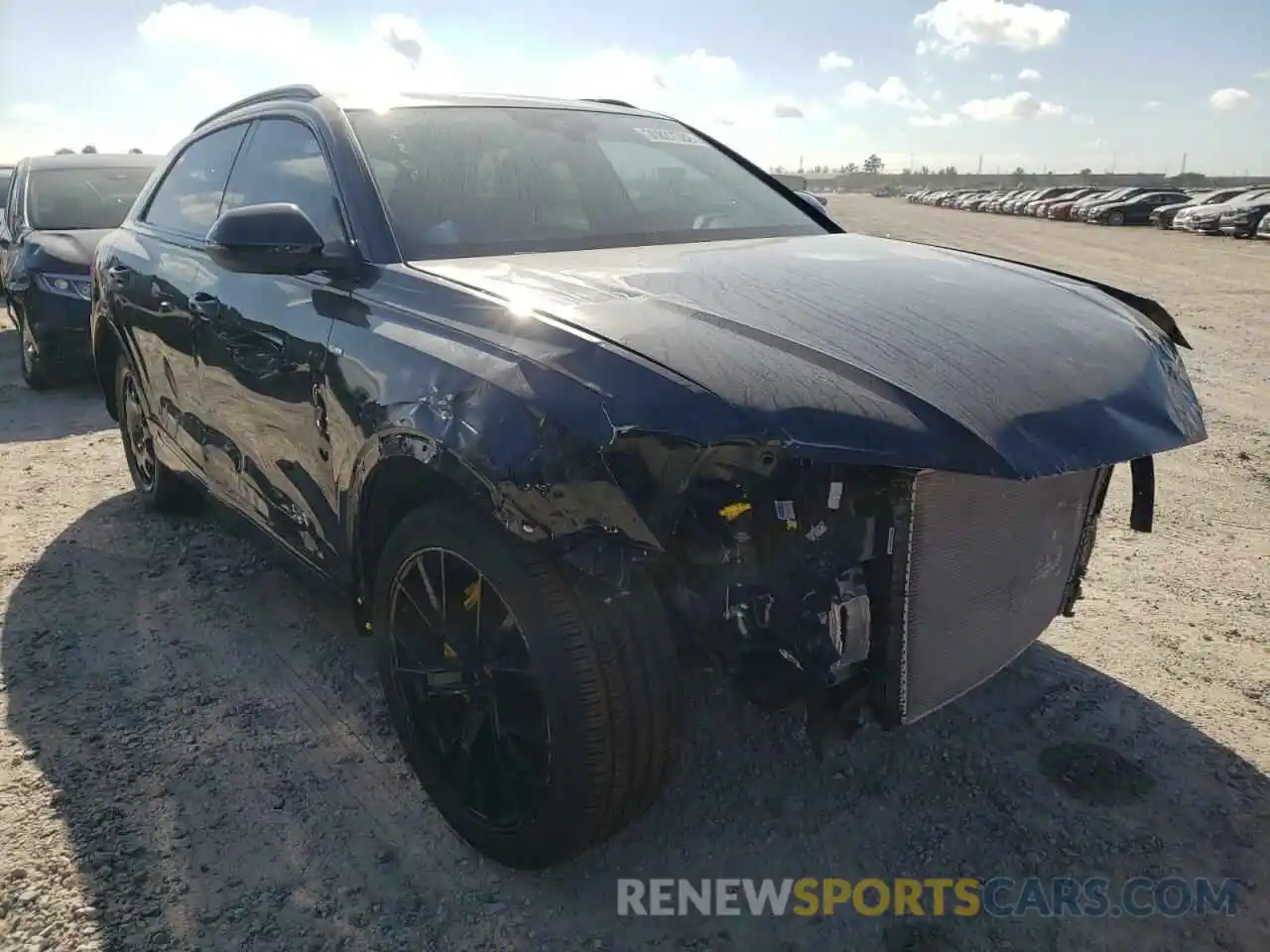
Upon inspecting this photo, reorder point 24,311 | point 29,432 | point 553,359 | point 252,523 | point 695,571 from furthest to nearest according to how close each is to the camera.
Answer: point 24,311, point 29,432, point 252,523, point 695,571, point 553,359

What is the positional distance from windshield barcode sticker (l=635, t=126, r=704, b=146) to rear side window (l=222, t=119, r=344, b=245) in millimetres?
1240

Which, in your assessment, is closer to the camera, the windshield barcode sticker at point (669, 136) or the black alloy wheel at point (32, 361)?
the windshield barcode sticker at point (669, 136)

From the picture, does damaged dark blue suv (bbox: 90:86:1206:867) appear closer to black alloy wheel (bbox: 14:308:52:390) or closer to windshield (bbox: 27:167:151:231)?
black alloy wheel (bbox: 14:308:52:390)

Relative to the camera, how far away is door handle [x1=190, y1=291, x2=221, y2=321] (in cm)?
313

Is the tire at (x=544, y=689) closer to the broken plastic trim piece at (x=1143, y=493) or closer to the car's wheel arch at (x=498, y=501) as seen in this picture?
the car's wheel arch at (x=498, y=501)

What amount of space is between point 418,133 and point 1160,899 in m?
2.84

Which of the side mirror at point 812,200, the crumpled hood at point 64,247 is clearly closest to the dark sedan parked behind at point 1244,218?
the side mirror at point 812,200

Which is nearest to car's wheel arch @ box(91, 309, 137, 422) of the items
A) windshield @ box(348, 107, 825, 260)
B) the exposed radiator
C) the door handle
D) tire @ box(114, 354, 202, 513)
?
tire @ box(114, 354, 202, 513)

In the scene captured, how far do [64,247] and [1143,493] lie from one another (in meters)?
7.83

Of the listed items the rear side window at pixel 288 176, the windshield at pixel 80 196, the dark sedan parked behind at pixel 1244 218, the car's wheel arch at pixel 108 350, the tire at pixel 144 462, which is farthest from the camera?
the dark sedan parked behind at pixel 1244 218

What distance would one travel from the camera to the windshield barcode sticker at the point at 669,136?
3.54m

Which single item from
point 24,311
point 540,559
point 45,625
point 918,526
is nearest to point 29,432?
point 24,311

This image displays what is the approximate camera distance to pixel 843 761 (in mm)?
2689

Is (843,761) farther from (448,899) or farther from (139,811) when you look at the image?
(139,811)
